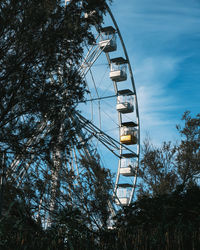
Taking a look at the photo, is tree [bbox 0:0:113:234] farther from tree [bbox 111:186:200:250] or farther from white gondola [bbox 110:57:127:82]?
white gondola [bbox 110:57:127:82]

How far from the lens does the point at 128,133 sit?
2323cm

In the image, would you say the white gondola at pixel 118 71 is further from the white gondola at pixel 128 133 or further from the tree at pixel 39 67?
the tree at pixel 39 67

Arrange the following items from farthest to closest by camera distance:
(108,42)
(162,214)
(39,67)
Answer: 1. (108,42)
2. (39,67)
3. (162,214)

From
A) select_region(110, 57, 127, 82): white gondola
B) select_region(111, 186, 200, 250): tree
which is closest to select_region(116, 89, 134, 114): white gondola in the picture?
select_region(110, 57, 127, 82): white gondola

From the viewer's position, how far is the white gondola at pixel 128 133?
2292 cm

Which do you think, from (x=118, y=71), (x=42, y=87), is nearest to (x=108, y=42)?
(x=118, y=71)

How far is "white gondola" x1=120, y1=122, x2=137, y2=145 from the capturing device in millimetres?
22922

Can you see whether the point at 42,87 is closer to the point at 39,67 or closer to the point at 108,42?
the point at 39,67

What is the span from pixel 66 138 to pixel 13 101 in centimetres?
157

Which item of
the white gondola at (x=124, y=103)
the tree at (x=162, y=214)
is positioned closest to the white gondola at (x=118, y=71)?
the white gondola at (x=124, y=103)

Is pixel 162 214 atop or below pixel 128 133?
below

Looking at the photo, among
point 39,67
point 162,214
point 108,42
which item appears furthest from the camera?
point 108,42

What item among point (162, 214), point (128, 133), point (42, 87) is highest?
point (128, 133)

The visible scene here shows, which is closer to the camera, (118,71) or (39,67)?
(39,67)
